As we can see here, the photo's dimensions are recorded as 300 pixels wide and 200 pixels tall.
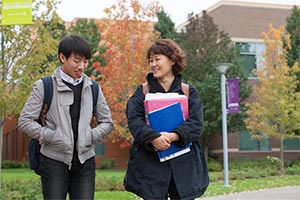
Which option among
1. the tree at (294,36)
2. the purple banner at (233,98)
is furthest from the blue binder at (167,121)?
the tree at (294,36)

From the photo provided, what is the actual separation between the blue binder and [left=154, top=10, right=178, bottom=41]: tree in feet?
81.1

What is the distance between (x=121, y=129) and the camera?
71.5 ft

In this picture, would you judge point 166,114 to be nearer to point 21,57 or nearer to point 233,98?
point 21,57

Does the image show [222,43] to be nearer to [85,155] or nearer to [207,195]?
[207,195]

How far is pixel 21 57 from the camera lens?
42.5 feet

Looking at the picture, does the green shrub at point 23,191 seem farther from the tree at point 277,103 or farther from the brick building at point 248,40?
the brick building at point 248,40

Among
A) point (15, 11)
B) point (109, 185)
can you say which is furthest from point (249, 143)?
point (15, 11)

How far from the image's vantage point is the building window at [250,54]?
30.8 m

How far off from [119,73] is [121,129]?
2293 mm

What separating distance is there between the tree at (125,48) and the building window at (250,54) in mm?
10595

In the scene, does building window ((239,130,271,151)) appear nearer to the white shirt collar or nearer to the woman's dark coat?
the woman's dark coat

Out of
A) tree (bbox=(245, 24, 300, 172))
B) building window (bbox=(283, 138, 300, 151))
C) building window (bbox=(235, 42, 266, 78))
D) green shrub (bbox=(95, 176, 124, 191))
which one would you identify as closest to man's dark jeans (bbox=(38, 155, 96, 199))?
green shrub (bbox=(95, 176, 124, 191))

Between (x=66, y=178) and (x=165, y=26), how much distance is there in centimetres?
2564

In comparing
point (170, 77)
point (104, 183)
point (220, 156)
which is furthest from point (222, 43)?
point (170, 77)
